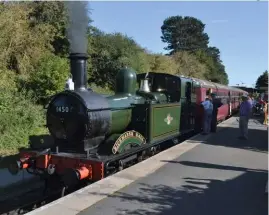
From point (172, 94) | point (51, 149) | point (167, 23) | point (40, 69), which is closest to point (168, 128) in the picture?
point (172, 94)

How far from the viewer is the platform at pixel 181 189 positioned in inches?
205

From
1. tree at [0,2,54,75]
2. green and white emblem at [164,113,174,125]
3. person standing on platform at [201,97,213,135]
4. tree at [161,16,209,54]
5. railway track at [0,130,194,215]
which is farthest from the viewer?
tree at [161,16,209,54]

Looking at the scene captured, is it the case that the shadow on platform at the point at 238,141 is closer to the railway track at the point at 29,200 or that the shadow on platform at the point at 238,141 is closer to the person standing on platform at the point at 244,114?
the person standing on platform at the point at 244,114

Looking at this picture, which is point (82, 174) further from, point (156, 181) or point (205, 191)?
point (205, 191)

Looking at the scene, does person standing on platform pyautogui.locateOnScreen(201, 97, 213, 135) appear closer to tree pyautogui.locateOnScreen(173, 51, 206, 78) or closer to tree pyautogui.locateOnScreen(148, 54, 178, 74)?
tree pyautogui.locateOnScreen(148, 54, 178, 74)

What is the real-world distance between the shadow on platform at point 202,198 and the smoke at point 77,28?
3.09 meters

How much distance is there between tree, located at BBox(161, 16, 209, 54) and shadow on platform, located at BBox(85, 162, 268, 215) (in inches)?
2783

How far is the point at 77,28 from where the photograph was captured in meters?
7.93

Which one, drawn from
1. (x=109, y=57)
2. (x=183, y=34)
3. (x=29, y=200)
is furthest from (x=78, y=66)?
(x=183, y=34)

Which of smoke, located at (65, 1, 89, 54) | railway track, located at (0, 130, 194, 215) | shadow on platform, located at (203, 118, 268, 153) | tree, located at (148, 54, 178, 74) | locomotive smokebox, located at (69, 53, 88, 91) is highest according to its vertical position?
tree, located at (148, 54, 178, 74)

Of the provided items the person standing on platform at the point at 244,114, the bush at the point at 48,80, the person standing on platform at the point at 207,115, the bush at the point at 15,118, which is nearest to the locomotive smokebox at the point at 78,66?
the bush at the point at 15,118

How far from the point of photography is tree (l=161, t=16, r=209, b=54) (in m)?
77.0

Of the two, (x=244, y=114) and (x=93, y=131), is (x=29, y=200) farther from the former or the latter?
(x=244, y=114)

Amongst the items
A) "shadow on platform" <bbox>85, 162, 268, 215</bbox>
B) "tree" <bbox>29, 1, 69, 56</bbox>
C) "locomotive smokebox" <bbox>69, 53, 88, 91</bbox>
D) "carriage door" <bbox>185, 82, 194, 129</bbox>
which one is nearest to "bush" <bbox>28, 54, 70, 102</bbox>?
"tree" <bbox>29, 1, 69, 56</bbox>
